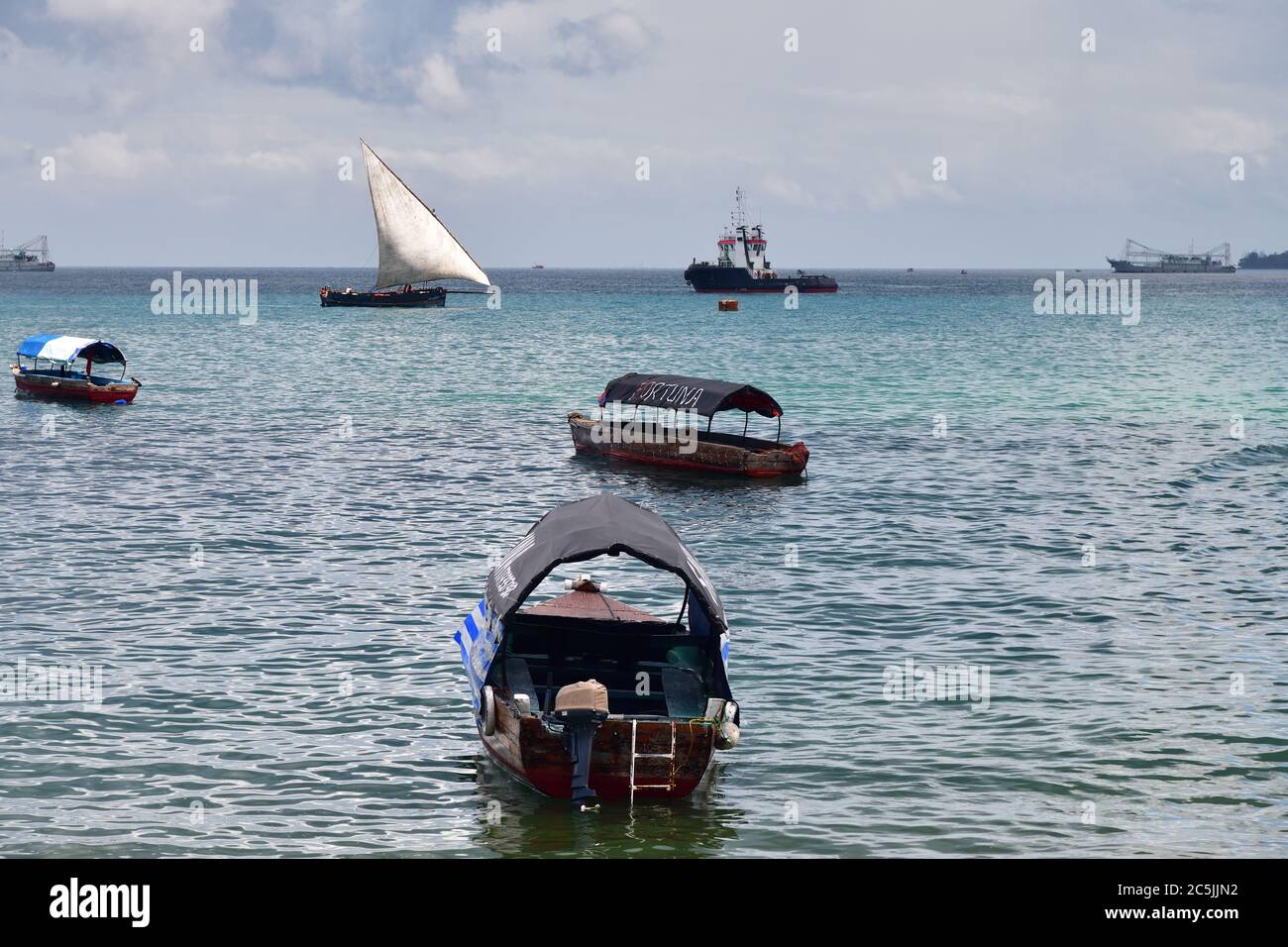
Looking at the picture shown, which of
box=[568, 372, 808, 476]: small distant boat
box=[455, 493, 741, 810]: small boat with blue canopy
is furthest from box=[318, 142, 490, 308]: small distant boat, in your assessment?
box=[455, 493, 741, 810]: small boat with blue canopy

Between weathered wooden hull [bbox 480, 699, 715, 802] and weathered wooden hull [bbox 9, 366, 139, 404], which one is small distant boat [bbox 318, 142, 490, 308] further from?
weathered wooden hull [bbox 480, 699, 715, 802]

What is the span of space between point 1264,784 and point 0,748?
61.2 feet

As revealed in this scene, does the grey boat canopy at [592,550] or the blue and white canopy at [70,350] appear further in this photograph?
the blue and white canopy at [70,350]

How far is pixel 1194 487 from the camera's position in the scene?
143 feet

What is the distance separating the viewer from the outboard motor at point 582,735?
18188 mm

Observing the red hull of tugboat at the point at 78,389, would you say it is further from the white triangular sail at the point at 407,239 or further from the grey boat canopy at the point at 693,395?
the white triangular sail at the point at 407,239

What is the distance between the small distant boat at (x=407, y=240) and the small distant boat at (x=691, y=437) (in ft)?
287

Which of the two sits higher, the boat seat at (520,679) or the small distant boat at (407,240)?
the small distant boat at (407,240)

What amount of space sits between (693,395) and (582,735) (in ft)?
97.0

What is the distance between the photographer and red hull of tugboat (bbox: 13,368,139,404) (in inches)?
2525

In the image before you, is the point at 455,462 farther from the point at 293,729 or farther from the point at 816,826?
the point at 816,826

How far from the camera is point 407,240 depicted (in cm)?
13825

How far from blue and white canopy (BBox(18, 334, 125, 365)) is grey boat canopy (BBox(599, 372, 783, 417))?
89.9 feet

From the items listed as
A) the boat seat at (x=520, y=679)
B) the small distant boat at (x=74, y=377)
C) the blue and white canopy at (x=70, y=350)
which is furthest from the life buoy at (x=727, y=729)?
the small distant boat at (x=74, y=377)
